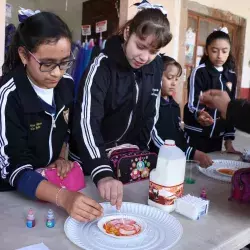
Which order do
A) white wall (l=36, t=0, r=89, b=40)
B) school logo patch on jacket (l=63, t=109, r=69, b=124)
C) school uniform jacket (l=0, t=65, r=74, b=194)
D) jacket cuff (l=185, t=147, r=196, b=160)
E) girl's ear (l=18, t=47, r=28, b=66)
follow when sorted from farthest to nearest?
1. white wall (l=36, t=0, r=89, b=40)
2. jacket cuff (l=185, t=147, r=196, b=160)
3. school logo patch on jacket (l=63, t=109, r=69, b=124)
4. girl's ear (l=18, t=47, r=28, b=66)
5. school uniform jacket (l=0, t=65, r=74, b=194)

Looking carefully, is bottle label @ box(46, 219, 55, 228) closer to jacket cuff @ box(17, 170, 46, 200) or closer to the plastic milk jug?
jacket cuff @ box(17, 170, 46, 200)

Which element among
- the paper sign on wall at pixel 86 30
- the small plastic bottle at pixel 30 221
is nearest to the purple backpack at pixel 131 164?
the small plastic bottle at pixel 30 221

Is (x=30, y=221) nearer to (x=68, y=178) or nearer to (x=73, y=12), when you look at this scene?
(x=68, y=178)

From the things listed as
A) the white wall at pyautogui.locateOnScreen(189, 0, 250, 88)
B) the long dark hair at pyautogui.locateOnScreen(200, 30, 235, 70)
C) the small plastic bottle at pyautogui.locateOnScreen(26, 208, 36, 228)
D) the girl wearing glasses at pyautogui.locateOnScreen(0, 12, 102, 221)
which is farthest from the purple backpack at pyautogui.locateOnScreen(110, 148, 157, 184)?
the white wall at pyautogui.locateOnScreen(189, 0, 250, 88)

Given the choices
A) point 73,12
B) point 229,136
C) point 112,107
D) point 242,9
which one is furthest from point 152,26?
point 242,9

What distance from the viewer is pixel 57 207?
960 millimetres

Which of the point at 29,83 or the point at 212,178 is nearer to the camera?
the point at 29,83

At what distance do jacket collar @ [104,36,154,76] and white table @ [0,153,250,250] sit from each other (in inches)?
18.7

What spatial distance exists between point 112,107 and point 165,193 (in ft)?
1.64

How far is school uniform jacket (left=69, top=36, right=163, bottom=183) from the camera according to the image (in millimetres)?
1149

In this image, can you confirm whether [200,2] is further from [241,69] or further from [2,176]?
[2,176]

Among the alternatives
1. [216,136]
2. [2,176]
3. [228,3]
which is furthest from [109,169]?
[228,3]

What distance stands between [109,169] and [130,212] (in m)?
0.18

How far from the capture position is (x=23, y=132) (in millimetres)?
1110
